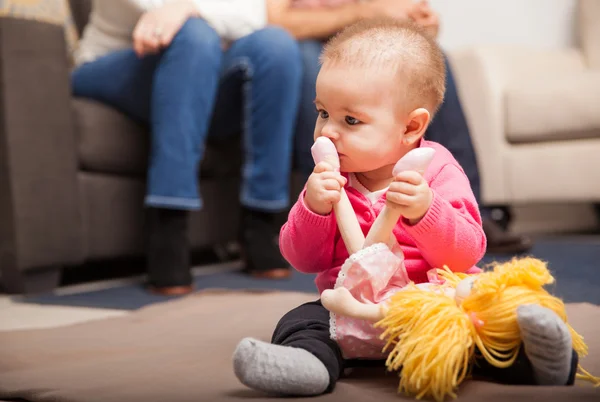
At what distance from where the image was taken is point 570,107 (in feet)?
7.43

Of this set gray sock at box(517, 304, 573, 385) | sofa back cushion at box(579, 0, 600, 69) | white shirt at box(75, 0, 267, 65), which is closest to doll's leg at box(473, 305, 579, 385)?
gray sock at box(517, 304, 573, 385)

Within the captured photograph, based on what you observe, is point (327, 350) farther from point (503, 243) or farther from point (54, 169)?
point (503, 243)

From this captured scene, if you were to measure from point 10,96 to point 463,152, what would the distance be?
105 cm

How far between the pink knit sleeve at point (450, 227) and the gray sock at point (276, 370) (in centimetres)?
16

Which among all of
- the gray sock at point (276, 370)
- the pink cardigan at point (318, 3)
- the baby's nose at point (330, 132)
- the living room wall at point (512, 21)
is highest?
the living room wall at point (512, 21)

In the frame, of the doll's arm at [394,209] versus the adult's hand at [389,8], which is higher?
the adult's hand at [389,8]

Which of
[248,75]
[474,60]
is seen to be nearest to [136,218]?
[248,75]

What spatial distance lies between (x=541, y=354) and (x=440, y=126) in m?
1.22

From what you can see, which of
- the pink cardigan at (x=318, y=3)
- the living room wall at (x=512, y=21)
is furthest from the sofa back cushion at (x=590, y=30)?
the pink cardigan at (x=318, y=3)

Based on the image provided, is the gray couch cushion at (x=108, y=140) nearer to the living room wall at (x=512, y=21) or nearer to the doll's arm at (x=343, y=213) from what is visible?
the doll's arm at (x=343, y=213)

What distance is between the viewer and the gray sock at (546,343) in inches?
22.8

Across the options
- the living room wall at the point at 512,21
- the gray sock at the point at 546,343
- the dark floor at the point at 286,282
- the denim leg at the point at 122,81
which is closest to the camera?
the gray sock at the point at 546,343

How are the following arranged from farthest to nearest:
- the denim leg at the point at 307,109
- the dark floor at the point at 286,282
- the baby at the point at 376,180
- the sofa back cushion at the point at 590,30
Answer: the sofa back cushion at the point at 590,30 → the denim leg at the point at 307,109 → the dark floor at the point at 286,282 → the baby at the point at 376,180

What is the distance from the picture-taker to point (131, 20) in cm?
167
